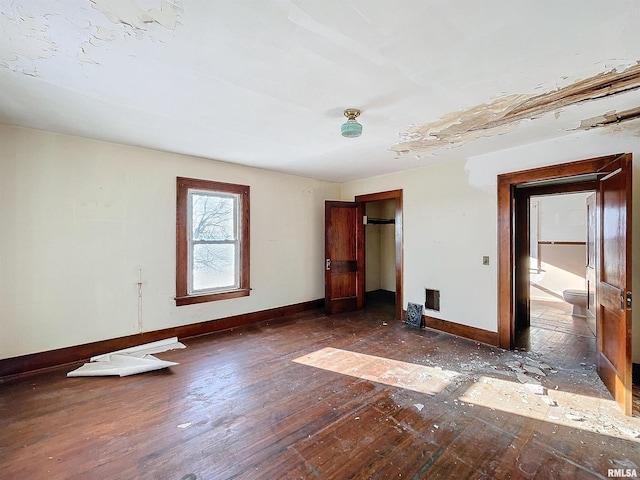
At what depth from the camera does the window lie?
12.8 ft

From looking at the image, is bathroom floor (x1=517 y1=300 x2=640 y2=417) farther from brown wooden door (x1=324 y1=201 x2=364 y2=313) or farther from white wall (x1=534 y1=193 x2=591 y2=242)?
brown wooden door (x1=324 y1=201 x2=364 y2=313)

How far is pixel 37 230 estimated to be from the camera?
2.94 m

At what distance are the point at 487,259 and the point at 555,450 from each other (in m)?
2.30

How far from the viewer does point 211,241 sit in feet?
13.9

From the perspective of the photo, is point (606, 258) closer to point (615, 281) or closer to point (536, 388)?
point (615, 281)

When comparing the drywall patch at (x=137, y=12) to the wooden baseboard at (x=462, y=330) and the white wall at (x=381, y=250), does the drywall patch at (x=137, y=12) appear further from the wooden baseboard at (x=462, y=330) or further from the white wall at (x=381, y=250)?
the white wall at (x=381, y=250)

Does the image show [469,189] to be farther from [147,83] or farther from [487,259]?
[147,83]

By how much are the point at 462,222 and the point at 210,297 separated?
12.5 ft

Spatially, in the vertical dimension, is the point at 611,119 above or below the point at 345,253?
above

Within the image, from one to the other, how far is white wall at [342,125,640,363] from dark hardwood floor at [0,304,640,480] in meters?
0.82

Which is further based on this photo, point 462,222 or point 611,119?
point 462,222

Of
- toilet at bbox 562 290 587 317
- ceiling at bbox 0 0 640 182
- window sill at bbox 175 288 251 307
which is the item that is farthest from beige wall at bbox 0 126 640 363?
toilet at bbox 562 290 587 317

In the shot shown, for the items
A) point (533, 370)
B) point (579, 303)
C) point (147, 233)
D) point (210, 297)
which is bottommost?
point (533, 370)

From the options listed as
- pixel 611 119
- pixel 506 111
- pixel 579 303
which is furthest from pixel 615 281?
pixel 579 303
